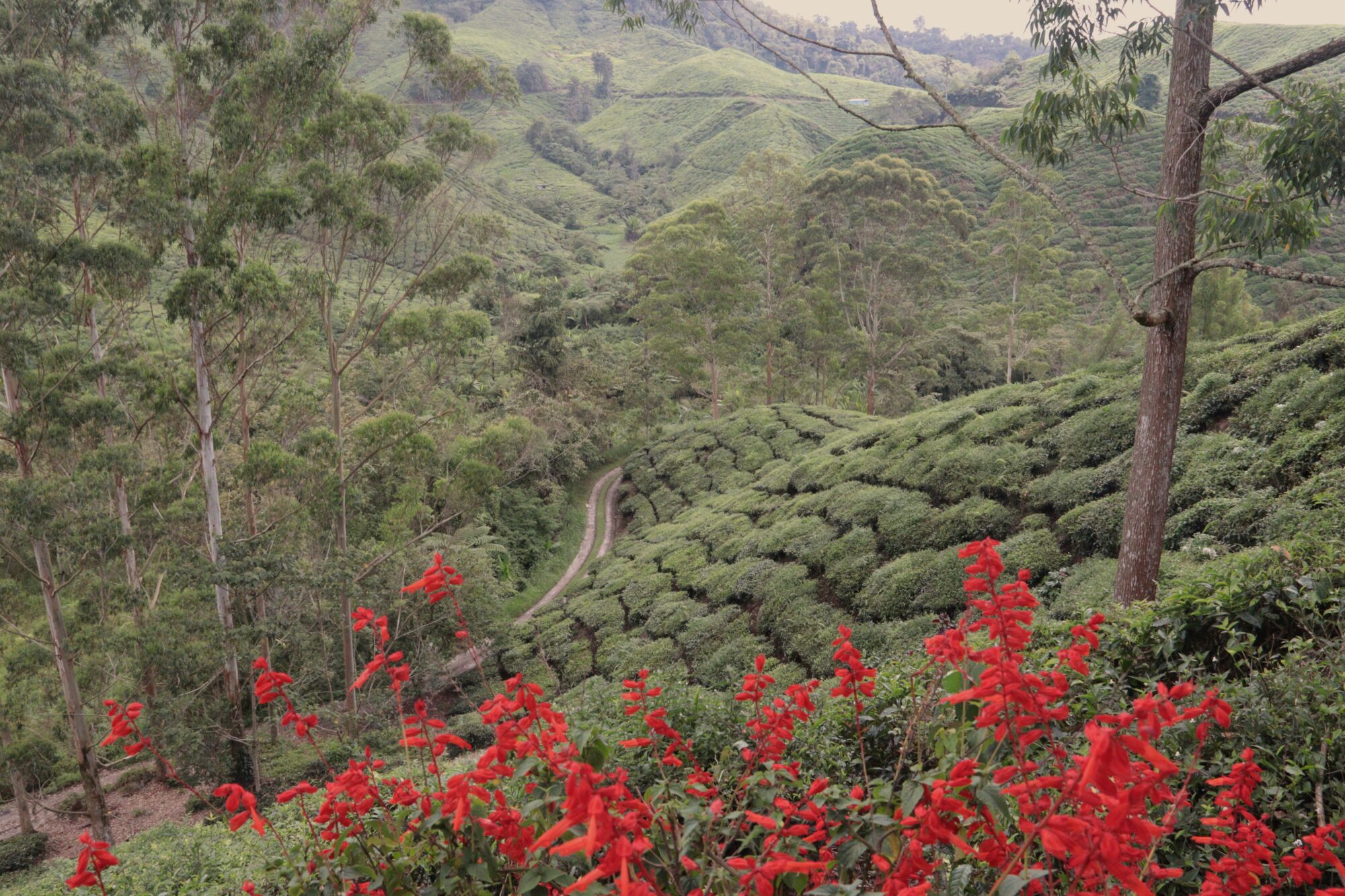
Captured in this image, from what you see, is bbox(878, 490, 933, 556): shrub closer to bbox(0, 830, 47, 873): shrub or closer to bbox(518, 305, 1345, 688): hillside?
bbox(518, 305, 1345, 688): hillside

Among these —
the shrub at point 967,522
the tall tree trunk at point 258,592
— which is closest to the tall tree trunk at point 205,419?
the tall tree trunk at point 258,592

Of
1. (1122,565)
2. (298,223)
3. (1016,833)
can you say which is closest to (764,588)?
(1122,565)

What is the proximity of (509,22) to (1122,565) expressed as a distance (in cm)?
13926

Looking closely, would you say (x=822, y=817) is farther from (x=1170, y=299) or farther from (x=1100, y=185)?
(x=1100, y=185)

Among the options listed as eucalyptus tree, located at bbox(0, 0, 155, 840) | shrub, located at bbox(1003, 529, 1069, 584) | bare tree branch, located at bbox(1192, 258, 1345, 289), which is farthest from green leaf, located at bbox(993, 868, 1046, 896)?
eucalyptus tree, located at bbox(0, 0, 155, 840)

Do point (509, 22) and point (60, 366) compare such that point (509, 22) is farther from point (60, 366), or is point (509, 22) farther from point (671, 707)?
point (671, 707)

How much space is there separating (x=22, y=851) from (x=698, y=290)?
77.7 ft

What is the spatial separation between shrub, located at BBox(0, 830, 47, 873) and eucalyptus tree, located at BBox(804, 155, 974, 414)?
86.9 ft

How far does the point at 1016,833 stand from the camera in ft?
6.98

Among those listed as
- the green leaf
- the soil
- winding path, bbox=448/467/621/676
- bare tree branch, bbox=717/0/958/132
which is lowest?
the soil

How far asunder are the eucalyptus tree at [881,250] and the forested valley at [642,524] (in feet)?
0.75

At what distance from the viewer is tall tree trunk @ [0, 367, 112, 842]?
1017 centimetres

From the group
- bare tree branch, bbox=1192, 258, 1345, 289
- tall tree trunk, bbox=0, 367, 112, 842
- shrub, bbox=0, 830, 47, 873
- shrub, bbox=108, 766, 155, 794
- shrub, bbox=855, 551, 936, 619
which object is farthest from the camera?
shrub, bbox=108, 766, 155, 794

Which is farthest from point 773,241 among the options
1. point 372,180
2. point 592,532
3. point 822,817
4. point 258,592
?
point 822,817
